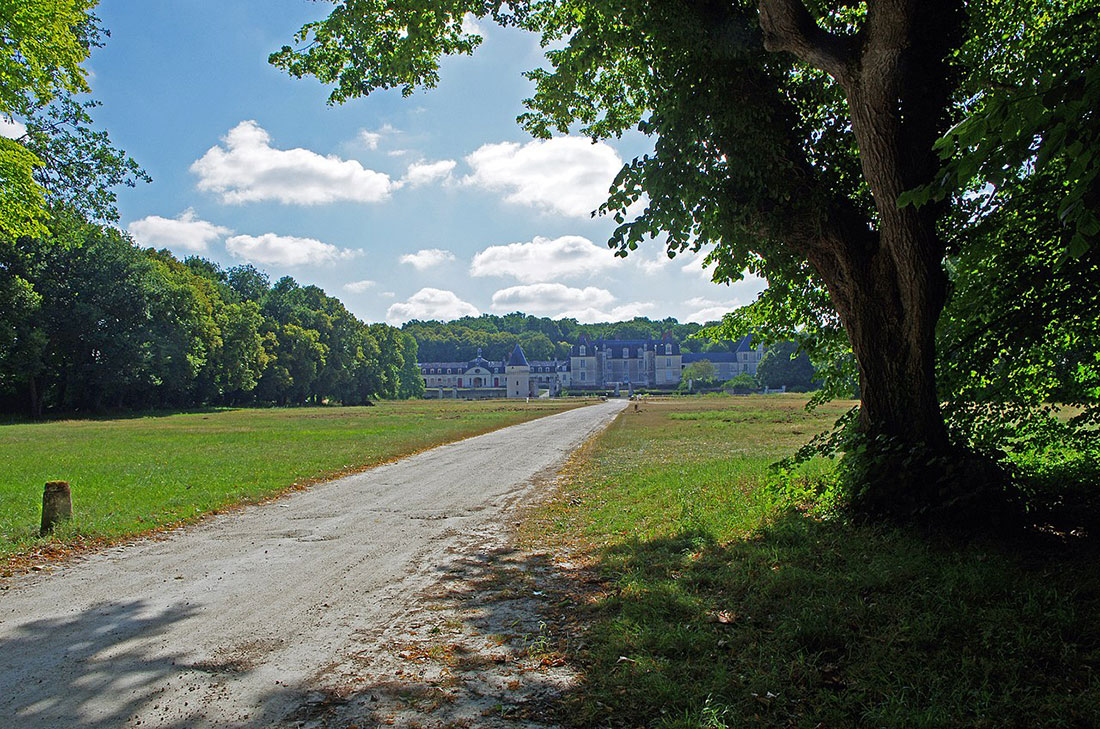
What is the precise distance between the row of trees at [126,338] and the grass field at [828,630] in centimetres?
3801

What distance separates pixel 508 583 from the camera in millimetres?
6516

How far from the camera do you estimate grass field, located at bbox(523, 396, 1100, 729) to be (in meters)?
3.67

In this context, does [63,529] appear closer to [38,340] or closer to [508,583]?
[508,583]

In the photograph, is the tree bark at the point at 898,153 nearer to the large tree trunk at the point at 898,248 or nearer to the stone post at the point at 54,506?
the large tree trunk at the point at 898,248

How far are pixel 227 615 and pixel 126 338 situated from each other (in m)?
58.7

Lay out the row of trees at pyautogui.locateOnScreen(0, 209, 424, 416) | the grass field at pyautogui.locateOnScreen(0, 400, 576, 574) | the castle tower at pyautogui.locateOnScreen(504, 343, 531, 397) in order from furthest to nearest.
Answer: the castle tower at pyautogui.locateOnScreen(504, 343, 531, 397), the row of trees at pyautogui.locateOnScreen(0, 209, 424, 416), the grass field at pyautogui.locateOnScreen(0, 400, 576, 574)

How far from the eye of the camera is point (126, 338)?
5406 centimetres

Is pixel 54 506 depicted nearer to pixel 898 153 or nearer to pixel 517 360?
pixel 898 153

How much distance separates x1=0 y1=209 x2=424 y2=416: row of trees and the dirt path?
3319cm

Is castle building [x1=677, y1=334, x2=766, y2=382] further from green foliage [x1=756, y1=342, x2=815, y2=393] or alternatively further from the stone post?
the stone post

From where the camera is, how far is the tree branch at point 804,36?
6.54 metres

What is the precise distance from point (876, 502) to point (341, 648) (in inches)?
227

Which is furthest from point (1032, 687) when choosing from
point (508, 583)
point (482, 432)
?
point (482, 432)

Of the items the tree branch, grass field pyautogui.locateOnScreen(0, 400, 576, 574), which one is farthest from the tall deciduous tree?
grass field pyautogui.locateOnScreen(0, 400, 576, 574)
